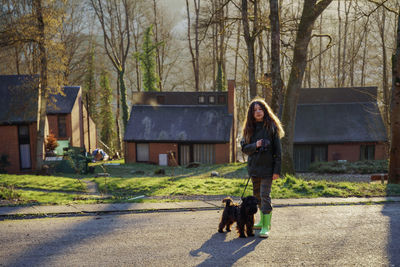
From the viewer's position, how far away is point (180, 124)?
29.2m

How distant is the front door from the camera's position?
23.3m

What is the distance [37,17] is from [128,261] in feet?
59.0

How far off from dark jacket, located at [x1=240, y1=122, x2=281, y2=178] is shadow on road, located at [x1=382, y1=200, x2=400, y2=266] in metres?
1.97

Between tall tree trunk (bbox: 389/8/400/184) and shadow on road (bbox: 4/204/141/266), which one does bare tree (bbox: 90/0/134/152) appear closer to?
tall tree trunk (bbox: 389/8/400/184)

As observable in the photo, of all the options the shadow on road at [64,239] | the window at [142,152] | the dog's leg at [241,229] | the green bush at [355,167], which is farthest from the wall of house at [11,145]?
the dog's leg at [241,229]

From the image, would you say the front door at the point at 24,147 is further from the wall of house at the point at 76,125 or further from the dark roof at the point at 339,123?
the dark roof at the point at 339,123

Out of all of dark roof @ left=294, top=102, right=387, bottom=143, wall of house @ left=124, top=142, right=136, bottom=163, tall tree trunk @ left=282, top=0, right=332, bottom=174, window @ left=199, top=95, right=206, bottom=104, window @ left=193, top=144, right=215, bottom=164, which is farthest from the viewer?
window @ left=199, top=95, right=206, bottom=104

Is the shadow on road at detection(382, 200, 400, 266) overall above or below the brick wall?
above

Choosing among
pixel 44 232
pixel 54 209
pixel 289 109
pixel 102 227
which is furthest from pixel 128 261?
pixel 289 109

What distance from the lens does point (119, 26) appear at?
41.4 m

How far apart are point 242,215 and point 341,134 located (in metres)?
24.5

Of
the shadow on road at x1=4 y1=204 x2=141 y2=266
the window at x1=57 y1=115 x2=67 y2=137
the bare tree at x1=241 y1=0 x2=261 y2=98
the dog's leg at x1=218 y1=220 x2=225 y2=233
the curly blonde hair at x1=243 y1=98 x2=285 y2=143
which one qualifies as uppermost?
the bare tree at x1=241 y1=0 x2=261 y2=98

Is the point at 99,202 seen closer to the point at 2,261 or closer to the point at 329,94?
the point at 2,261

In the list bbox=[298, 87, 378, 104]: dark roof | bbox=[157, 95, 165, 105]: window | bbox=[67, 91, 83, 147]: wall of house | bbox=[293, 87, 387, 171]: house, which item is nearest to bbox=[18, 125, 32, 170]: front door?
bbox=[67, 91, 83, 147]: wall of house
